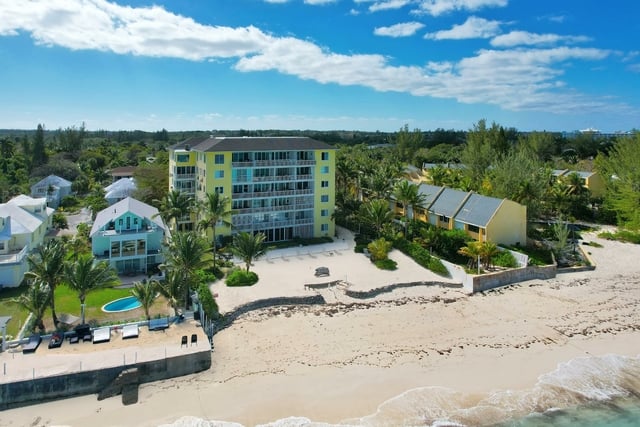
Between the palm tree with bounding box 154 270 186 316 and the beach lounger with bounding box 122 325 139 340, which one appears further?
the palm tree with bounding box 154 270 186 316

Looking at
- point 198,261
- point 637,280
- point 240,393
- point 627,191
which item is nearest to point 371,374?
point 240,393

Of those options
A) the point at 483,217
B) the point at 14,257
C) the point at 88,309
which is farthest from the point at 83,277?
the point at 483,217

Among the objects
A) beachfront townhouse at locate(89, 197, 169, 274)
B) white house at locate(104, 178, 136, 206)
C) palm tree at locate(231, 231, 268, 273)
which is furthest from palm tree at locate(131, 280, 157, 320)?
white house at locate(104, 178, 136, 206)

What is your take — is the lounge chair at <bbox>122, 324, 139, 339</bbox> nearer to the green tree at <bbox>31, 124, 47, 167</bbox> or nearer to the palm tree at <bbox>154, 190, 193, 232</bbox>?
the palm tree at <bbox>154, 190, 193, 232</bbox>

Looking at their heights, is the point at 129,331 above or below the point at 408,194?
below

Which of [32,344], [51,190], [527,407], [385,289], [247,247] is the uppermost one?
[51,190]

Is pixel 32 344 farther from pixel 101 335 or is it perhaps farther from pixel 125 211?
pixel 125 211

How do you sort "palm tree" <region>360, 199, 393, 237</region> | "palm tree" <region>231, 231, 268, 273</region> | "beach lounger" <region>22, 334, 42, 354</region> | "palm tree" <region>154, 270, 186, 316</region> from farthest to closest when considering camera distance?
"palm tree" <region>360, 199, 393, 237</region>, "palm tree" <region>231, 231, 268, 273</region>, "palm tree" <region>154, 270, 186, 316</region>, "beach lounger" <region>22, 334, 42, 354</region>
